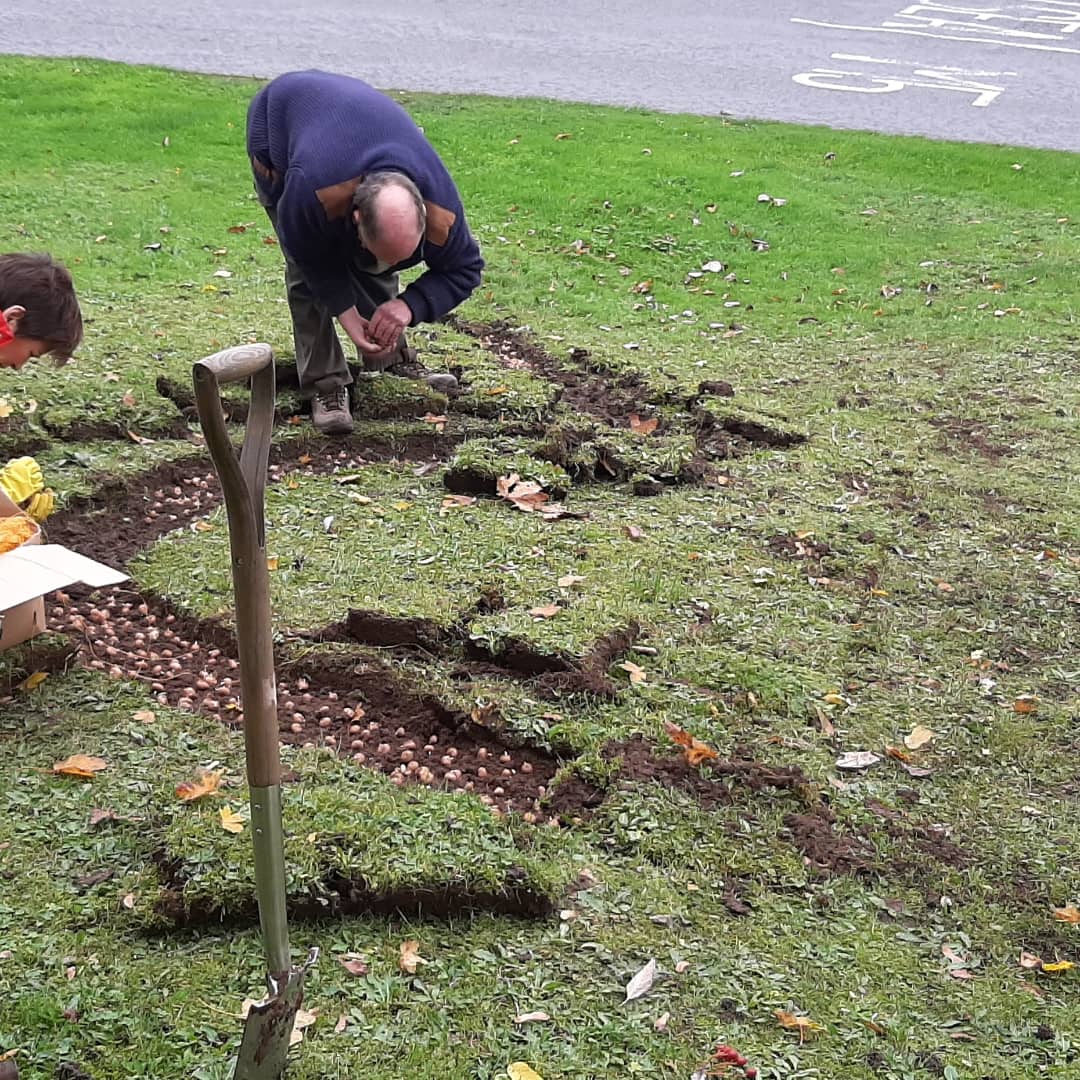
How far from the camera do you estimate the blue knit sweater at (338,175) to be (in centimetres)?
492

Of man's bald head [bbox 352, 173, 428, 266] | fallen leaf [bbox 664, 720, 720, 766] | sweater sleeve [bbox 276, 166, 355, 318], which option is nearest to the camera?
fallen leaf [bbox 664, 720, 720, 766]

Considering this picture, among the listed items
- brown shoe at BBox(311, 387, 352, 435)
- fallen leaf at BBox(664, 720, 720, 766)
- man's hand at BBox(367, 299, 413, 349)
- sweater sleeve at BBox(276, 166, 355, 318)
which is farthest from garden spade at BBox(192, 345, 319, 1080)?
brown shoe at BBox(311, 387, 352, 435)

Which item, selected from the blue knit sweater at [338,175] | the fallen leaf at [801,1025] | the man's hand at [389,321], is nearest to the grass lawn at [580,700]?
the fallen leaf at [801,1025]

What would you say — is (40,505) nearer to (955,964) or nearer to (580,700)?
(580,700)

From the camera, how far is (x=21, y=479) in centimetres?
423

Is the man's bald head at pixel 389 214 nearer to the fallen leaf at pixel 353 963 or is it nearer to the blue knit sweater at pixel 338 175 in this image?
the blue knit sweater at pixel 338 175

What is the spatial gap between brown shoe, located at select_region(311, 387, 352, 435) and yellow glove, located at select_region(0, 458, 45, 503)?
145cm

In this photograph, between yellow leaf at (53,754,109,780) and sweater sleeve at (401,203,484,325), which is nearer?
yellow leaf at (53,754,109,780)

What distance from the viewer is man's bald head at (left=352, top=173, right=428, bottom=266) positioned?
4.68 m

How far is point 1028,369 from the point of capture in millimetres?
6934

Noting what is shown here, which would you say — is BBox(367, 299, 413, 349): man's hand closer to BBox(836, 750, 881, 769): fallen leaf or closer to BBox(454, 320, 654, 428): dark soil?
BBox(454, 320, 654, 428): dark soil

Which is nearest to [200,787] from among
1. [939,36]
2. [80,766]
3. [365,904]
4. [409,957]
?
[80,766]

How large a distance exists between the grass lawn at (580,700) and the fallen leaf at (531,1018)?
23 mm

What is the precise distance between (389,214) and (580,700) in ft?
6.54
